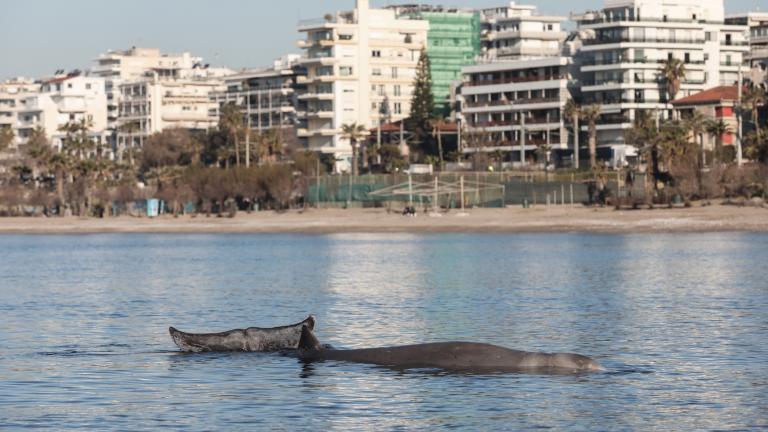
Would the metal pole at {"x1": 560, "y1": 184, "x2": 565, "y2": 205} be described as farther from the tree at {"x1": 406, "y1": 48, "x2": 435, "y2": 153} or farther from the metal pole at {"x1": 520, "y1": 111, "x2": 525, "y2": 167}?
the tree at {"x1": 406, "y1": 48, "x2": 435, "y2": 153}

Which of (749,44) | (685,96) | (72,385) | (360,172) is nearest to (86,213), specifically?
(360,172)

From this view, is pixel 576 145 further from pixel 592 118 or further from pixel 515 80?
pixel 515 80

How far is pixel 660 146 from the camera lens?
5276 inches

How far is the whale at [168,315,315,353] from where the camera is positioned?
37.7m

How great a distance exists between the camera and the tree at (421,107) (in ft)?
613

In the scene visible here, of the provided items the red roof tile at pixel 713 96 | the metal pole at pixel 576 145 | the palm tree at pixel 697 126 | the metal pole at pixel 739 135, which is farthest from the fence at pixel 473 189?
the red roof tile at pixel 713 96

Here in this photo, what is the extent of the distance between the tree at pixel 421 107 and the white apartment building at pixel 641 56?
2178cm

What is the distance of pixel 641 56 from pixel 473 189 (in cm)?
3678

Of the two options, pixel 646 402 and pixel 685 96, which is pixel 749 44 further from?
pixel 646 402

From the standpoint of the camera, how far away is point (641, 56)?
A: 170 metres

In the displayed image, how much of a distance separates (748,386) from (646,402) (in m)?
2.99

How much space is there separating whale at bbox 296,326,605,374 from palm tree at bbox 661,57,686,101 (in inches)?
5318

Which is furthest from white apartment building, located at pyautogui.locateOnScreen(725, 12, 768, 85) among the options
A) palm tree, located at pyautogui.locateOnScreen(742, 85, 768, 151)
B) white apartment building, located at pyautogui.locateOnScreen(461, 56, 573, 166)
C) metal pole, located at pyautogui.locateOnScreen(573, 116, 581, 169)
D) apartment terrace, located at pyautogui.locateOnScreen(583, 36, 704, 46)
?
metal pole, located at pyautogui.locateOnScreen(573, 116, 581, 169)

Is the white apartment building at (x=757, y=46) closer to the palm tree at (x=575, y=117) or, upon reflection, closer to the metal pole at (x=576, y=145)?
the metal pole at (x=576, y=145)
